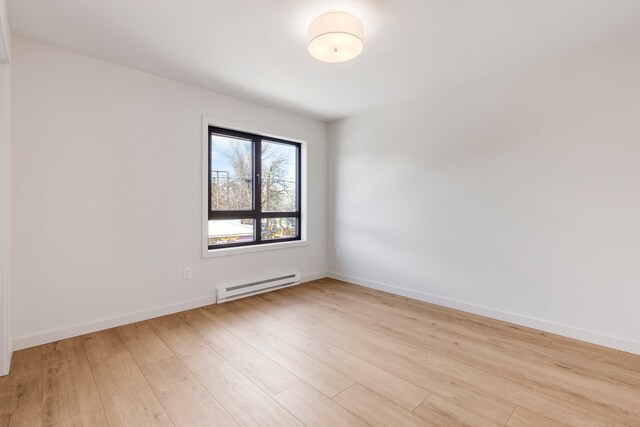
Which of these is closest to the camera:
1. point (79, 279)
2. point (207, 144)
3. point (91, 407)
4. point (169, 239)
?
point (91, 407)

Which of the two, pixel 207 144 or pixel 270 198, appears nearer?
pixel 207 144

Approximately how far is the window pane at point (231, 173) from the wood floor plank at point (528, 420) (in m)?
3.26

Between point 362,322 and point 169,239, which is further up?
point 169,239

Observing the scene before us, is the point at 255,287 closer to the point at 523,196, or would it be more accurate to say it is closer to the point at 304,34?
the point at 304,34

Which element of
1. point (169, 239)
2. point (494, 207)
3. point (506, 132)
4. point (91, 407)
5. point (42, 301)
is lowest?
point (91, 407)

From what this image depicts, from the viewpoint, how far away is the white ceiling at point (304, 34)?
1961mm

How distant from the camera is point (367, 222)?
4.15 metres

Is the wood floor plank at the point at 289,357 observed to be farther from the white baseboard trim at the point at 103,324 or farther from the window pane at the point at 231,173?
the window pane at the point at 231,173

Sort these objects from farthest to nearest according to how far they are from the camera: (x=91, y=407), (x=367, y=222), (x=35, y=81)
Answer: (x=367, y=222)
(x=35, y=81)
(x=91, y=407)

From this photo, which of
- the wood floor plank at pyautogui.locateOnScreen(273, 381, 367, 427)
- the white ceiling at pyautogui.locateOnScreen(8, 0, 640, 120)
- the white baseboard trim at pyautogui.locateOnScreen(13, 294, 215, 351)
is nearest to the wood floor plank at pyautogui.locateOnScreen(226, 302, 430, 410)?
the wood floor plank at pyautogui.locateOnScreen(273, 381, 367, 427)

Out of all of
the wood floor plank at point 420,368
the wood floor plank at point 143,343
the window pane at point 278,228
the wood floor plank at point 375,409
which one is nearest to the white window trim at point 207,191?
the window pane at point 278,228

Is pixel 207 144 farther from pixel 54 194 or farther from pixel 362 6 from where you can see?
pixel 362 6

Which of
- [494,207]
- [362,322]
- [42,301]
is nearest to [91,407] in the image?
[42,301]

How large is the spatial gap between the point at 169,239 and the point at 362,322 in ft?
7.10
